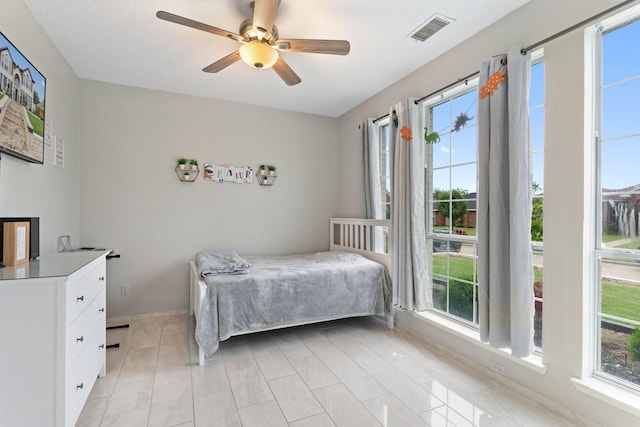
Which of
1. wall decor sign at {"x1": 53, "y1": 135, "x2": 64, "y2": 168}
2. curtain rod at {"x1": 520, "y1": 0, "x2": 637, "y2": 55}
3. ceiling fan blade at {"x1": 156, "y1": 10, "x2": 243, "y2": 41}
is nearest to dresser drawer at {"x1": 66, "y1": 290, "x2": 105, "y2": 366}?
wall decor sign at {"x1": 53, "y1": 135, "x2": 64, "y2": 168}

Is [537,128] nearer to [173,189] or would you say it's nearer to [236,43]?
[236,43]

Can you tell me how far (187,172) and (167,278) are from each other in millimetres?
1219

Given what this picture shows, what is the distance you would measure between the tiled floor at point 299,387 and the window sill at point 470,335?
7.9 inches

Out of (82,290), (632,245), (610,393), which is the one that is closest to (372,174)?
(632,245)

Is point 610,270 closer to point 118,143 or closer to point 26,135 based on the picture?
point 26,135

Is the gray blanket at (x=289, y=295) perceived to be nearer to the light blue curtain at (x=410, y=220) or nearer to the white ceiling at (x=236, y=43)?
the light blue curtain at (x=410, y=220)

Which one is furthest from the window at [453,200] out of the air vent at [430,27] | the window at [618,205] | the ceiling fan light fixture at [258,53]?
the ceiling fan light fixture at [258,53]

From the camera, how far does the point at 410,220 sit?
2.79 m

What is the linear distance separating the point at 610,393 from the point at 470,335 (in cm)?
84

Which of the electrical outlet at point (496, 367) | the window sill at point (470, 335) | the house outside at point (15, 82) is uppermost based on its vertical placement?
the house outside at point (15, 82)

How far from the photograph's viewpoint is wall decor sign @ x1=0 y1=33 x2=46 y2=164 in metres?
1.69

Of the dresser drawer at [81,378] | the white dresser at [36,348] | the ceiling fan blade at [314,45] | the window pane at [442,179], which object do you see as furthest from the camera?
the window pane at [442,179]

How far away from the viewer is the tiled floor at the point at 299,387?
67.8 inches

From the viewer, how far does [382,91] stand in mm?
3408
